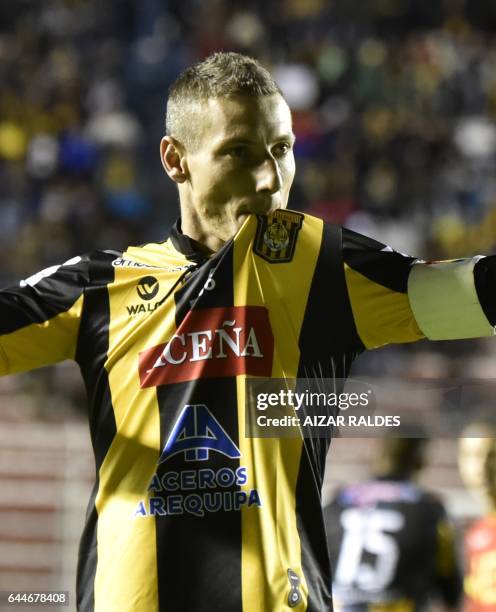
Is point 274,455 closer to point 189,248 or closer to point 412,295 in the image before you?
point 412,295

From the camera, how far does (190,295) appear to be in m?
2.19

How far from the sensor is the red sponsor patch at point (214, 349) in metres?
2.10

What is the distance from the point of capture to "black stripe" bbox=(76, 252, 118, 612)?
2.12 m

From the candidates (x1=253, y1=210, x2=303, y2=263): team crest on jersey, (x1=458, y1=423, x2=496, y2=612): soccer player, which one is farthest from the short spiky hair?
(x1=458, y1=423, x2=496, y2=612): soccer player

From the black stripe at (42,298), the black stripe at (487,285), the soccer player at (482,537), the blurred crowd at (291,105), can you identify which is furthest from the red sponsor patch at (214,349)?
the blurred crowd at (291,105)

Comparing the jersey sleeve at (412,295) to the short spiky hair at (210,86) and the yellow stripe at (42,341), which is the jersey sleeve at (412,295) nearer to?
the short spiky hair at (210,86)

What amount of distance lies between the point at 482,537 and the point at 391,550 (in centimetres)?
61

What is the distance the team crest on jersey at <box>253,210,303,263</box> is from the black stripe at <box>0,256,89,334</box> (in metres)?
0.37

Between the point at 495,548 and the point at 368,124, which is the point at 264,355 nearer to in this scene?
the point at 495,548

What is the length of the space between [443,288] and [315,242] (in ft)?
0.88

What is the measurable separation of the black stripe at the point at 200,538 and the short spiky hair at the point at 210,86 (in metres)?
0.55

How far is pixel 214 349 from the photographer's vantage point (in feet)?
6.93

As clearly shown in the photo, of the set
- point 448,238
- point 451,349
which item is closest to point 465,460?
point 451,349

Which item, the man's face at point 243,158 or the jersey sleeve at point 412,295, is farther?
the man's face at point 243,158
